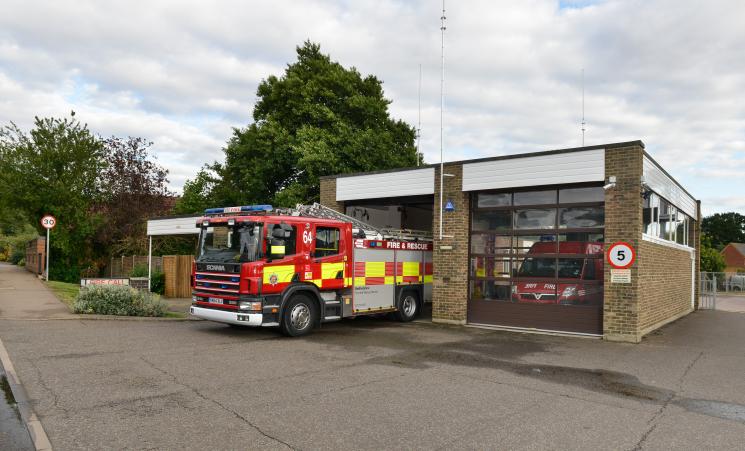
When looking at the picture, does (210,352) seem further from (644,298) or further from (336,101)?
(336,101)

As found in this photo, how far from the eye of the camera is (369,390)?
7.08 meters

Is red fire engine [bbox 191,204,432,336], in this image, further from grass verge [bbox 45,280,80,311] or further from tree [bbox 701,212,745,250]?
tree [bbox 701,212,745,250]

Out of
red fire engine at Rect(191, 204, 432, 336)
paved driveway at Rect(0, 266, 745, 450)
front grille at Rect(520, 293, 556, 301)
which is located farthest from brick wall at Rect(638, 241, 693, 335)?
red fire engine at Rect(191, 204, 432, 336)

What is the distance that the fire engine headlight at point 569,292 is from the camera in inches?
492

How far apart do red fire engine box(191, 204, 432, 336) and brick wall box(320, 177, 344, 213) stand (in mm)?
3333

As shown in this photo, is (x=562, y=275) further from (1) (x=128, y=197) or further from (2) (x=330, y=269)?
(1) (x=128, y=197)

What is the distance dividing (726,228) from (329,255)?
4195 inches

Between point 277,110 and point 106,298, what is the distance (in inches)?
652

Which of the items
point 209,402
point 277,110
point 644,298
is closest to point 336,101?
point 277,110

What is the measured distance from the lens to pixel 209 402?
6309 mm

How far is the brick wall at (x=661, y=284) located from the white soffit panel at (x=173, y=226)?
47.8ft

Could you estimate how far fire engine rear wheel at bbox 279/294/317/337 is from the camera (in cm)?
1121

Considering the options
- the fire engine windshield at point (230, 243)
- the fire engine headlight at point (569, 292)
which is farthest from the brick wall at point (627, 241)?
the fire engine windshield at point (230, 243)

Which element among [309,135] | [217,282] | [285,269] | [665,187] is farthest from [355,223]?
[309,135]
